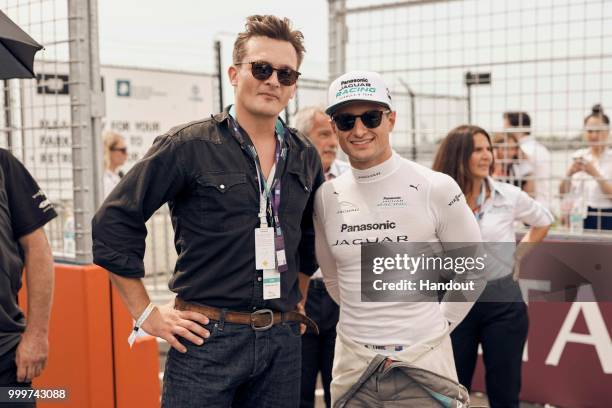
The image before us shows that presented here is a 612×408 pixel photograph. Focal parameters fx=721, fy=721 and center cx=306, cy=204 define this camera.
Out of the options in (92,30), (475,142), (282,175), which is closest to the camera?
(282,175)

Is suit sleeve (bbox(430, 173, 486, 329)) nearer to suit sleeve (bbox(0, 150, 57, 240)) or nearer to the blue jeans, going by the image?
the blue jeans

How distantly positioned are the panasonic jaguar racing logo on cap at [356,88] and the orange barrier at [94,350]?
1974 millimetres

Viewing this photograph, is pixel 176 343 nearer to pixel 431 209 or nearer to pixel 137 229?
pixel 137 229

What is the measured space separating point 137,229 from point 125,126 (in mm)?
8265

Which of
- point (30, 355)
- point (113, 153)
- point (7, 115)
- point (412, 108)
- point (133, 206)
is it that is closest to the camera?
point (133, 206)

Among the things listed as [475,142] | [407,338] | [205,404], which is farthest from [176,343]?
[475,142]

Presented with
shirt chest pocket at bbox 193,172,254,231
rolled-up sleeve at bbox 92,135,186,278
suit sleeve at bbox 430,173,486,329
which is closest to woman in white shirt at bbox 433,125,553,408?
suit sleeve at bbox 430,173,486,329

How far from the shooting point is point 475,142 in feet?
14.8

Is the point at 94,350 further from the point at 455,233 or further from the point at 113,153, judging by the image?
the point at 113,153

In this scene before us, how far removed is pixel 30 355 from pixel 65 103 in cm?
172

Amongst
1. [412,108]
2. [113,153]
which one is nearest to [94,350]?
[412,108]

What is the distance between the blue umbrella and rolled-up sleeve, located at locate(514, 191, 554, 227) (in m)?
3.02

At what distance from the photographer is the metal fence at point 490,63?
5129 mm

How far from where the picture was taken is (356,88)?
9.18 feet
